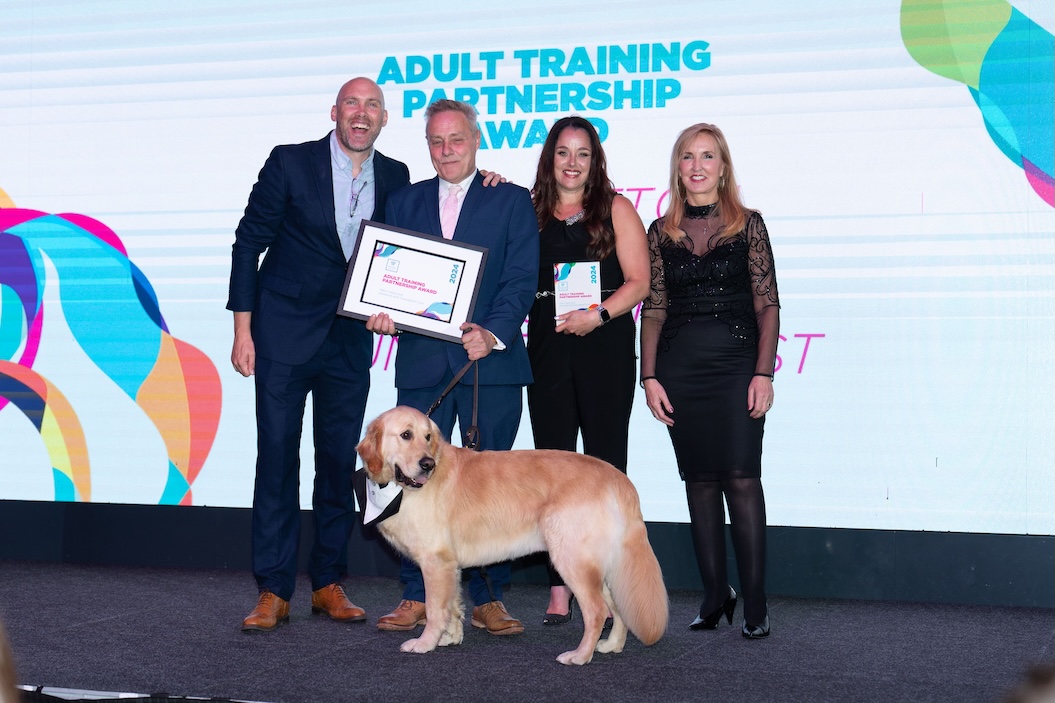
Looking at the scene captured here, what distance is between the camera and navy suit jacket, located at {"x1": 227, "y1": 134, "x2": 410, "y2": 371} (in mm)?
3682

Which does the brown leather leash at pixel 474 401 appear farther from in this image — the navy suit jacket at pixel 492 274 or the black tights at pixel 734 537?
the black tights at pixel 734 537

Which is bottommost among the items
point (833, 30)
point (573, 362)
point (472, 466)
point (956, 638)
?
point (956, 638)

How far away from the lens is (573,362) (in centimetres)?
372

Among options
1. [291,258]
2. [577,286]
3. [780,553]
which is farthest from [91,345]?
[780,553]

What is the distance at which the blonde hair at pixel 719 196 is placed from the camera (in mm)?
3676

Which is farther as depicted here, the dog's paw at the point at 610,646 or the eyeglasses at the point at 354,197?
the eyeglasses at the point at 354,197

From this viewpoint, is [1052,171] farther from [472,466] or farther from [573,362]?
[472,466]

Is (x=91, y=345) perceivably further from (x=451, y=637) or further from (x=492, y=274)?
(x=451, y=637)

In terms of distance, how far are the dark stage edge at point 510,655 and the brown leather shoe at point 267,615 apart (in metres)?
0.04

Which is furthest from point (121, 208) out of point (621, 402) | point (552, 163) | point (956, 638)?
point (956, 638)

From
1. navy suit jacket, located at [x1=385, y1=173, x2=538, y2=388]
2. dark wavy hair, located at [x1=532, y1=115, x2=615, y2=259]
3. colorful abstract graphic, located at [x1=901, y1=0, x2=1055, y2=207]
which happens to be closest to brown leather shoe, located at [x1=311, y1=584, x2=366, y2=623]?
navy suit jacket, located at [x1=385, y1=173, x2=538, y2=388]

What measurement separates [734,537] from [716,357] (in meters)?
0.62

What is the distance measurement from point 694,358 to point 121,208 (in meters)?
3.04

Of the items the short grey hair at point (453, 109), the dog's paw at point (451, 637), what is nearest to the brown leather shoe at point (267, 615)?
the dog's paw at point (451, 637)
